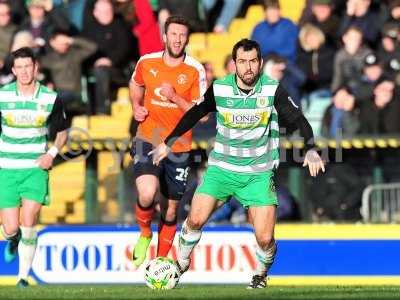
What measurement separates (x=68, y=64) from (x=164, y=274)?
6.71 metres

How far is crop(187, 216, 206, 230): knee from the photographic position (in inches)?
564

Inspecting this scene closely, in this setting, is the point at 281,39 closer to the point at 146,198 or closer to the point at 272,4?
the point at 272,4

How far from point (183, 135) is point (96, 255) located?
396 centimetres

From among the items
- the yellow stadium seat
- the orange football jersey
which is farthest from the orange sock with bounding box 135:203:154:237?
the yellow stadium seat

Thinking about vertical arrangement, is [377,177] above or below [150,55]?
below

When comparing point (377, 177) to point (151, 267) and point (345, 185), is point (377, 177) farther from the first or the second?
point (151, 267)

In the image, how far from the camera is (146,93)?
613 inches

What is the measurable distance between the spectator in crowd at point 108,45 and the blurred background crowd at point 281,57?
0.01 meters

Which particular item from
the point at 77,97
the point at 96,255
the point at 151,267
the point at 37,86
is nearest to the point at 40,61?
the point at 77,97

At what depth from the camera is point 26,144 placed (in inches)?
631

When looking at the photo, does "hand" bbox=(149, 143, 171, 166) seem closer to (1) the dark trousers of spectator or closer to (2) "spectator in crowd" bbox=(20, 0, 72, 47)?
(1) the dark trousers of spectator

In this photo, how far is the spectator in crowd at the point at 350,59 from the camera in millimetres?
19969

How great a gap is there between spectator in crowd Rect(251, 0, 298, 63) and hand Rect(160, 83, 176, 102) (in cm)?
534

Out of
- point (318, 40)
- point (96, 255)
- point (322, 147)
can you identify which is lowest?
point (96, 255)
